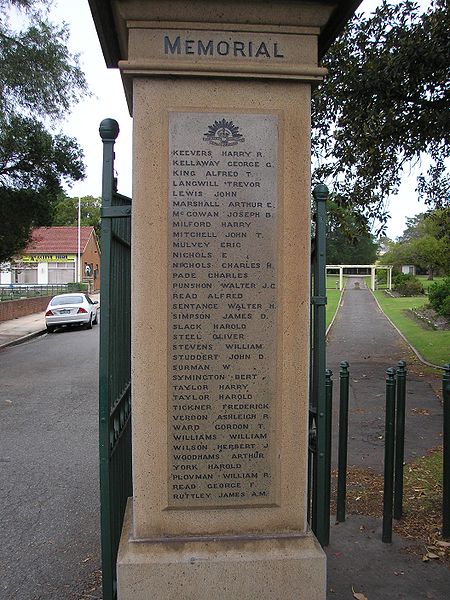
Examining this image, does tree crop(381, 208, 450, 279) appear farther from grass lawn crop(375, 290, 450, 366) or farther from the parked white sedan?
the parked white sedan

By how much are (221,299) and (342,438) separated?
84.7 inches

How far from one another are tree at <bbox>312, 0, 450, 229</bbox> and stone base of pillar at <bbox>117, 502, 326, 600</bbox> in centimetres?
870

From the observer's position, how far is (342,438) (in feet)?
15.3

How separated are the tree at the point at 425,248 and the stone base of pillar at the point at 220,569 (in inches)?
462

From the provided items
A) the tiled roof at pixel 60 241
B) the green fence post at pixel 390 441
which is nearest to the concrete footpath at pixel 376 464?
the green fence post at pixel 390 441

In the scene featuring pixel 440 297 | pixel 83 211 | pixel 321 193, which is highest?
pixel 83 211

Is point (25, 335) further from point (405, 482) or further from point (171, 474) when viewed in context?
point (171, 474)

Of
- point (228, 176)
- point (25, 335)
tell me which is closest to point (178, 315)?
point (228, 176)

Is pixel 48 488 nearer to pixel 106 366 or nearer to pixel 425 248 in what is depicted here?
pixel 106 366

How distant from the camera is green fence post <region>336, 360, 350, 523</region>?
4547 millimetres

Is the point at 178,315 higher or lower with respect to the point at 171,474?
higher

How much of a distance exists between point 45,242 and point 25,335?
39365mm

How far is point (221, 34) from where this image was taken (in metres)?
2.98

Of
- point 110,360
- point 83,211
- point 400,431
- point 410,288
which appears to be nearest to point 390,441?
point 400,431
